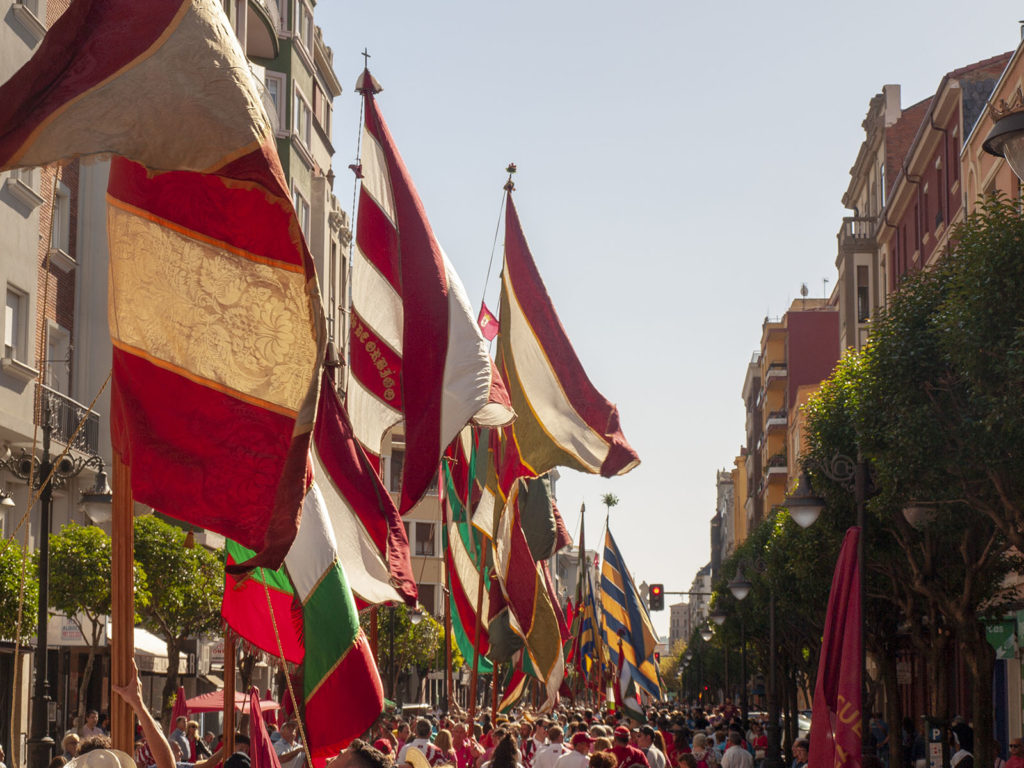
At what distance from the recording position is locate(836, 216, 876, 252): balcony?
5206cm

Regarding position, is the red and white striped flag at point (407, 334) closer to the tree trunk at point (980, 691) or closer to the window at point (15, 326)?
the tree trunk at point (980, 691)

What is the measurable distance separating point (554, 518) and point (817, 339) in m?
65.0

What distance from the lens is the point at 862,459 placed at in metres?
17.0

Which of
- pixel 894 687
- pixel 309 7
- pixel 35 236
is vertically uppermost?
pixel 309 7

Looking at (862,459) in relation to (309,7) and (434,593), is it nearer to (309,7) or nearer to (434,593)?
(309,7)

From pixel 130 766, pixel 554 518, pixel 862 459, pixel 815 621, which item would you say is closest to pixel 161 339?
pixel 130 766

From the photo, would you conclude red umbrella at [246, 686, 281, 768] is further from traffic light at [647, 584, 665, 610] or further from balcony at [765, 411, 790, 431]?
balcony at [765, 411, 790, 431]

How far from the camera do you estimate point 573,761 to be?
47.0 feet

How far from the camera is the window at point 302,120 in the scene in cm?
5356

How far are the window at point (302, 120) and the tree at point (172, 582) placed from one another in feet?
82.5

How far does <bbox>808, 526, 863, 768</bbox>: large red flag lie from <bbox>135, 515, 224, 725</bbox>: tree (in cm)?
1836

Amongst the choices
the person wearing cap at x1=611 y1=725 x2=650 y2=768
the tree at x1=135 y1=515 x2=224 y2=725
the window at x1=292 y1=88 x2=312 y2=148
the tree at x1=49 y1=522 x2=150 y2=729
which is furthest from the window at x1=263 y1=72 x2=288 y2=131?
the person wearing cap at x1=611 y1=725 x2=650 y2=768

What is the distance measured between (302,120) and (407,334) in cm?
4539

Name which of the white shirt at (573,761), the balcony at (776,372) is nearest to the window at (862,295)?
the balcony at (776,372)
